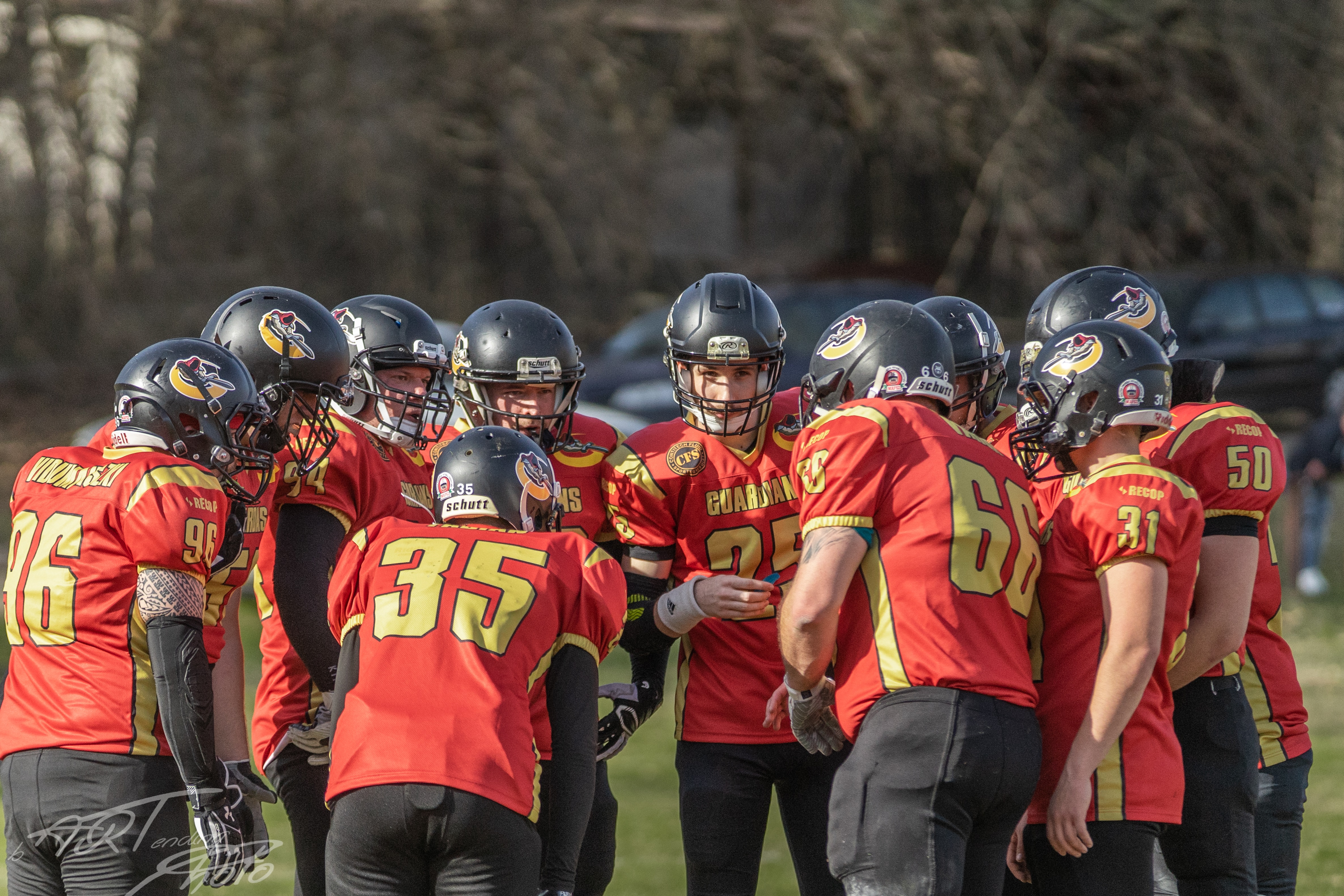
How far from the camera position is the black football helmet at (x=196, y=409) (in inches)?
140

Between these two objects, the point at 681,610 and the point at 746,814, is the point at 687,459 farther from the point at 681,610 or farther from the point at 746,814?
the point at 746,814

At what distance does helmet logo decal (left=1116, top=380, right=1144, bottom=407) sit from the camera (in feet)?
10.9

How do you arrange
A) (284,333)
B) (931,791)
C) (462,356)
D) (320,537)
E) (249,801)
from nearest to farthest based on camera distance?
(931,791)
(249,801)
(320,537)
(284,333)
(462,356)

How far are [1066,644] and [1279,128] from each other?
1630 cm

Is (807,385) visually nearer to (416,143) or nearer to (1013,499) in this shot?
(1013,499)

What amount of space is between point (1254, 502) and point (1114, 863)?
99 centimetres

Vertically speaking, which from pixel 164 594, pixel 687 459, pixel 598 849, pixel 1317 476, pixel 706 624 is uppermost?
pixel 687 459

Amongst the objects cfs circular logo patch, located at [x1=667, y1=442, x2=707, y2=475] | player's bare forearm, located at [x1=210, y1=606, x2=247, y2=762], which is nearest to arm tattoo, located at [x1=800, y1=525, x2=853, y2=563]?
cfs circular logo patch, located at [x1=667, y1=442, x2=707, y2=475]

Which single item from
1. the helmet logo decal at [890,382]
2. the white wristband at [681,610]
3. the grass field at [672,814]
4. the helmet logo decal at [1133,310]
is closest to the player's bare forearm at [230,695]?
the grass field at [672,814]

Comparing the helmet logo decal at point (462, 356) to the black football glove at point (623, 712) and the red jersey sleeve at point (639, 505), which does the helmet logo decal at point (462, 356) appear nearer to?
the red jersey sleeve at point (639, 505)

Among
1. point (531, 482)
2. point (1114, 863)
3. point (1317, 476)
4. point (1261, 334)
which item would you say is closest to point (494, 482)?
point (531, 482)

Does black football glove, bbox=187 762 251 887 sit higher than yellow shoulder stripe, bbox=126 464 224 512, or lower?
lower

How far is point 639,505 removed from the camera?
13.5 feet

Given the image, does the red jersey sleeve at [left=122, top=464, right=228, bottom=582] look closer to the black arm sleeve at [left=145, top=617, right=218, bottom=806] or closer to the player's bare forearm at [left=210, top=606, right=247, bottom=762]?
the black arm sleeve at [left=145, top=617, right=218, bottom=806]
